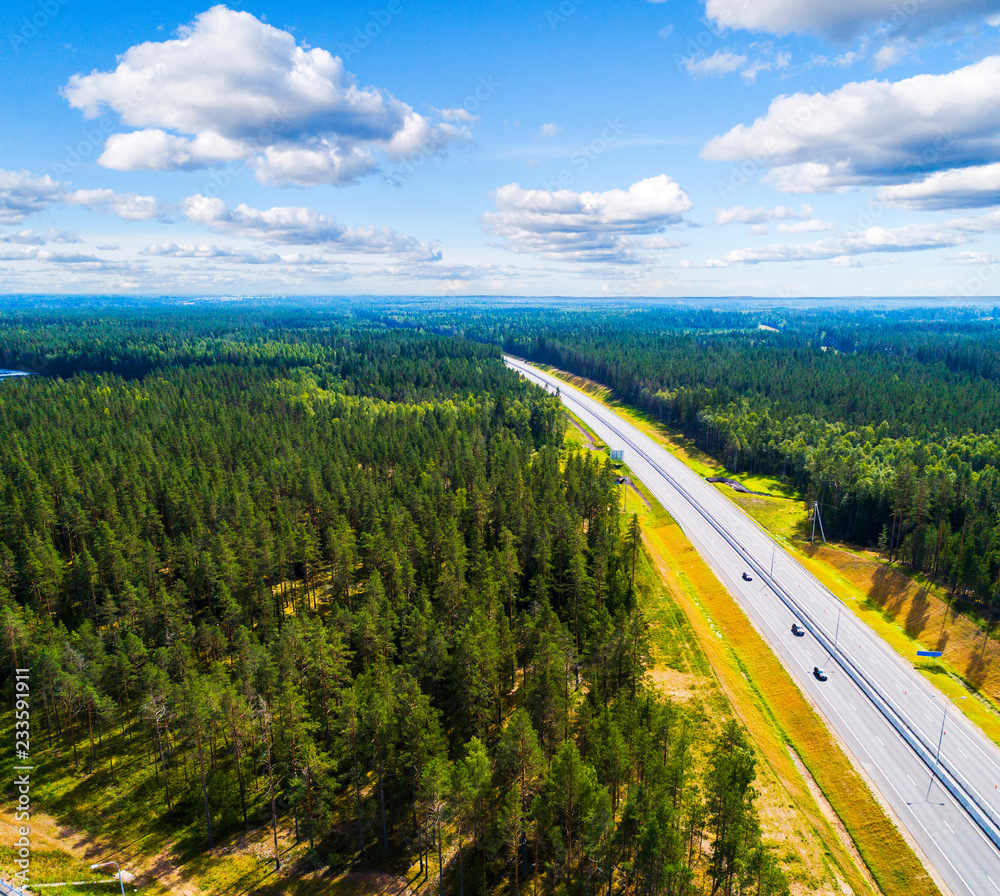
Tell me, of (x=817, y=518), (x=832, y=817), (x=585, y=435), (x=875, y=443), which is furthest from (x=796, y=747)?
(x=585, y=435)

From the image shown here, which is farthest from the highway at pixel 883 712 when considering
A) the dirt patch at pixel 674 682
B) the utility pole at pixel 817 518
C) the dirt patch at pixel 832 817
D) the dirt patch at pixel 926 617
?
the dirt patch at pixel 674 682

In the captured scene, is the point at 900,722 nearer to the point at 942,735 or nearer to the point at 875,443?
the point at 942,735

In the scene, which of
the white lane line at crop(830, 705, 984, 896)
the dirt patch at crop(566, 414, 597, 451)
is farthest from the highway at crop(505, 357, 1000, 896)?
the dirt patch at crop(566, 414, 597, 451)

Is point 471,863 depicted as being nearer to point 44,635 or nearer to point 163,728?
point 163,728

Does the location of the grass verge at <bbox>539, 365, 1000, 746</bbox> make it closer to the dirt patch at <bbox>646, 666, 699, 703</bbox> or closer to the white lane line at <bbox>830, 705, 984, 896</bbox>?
the white lane line at <bbox>830, 705, 984, 896</bbox>

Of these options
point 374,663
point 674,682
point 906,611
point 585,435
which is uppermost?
point 585,435
